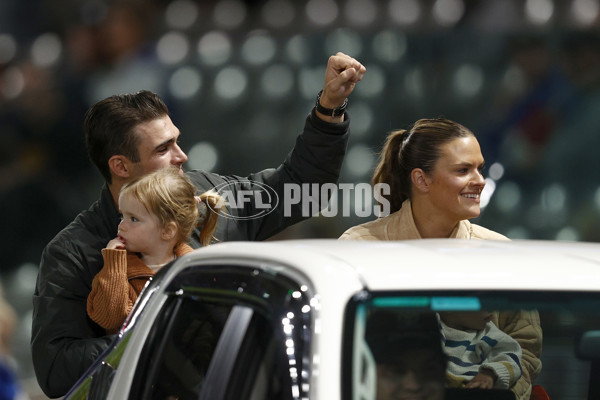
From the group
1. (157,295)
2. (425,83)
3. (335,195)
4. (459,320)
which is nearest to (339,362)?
(157,295)

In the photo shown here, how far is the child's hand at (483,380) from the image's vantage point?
9.12 ft

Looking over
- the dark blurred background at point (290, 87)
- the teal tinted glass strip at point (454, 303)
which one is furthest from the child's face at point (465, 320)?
the dark blurred background at point (290, 87)

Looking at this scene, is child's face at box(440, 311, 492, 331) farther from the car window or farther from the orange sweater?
the orange sweater

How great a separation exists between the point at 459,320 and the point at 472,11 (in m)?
4.40

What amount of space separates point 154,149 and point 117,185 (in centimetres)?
22

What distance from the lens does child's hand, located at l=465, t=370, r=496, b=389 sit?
278 cm

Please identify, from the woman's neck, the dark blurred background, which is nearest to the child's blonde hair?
the woman's neck

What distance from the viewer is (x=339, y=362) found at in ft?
5.72

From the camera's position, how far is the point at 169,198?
359 cm

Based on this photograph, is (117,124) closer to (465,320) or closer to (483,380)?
(465,320)

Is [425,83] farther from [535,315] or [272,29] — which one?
[535,315]

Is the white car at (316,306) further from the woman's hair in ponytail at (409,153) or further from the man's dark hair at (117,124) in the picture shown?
the woman's hair in ponytail at (409,153)

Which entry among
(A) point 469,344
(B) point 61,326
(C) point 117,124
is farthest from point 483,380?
(C) point 117,124

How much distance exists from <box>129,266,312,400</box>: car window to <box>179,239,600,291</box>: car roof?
6 cm
